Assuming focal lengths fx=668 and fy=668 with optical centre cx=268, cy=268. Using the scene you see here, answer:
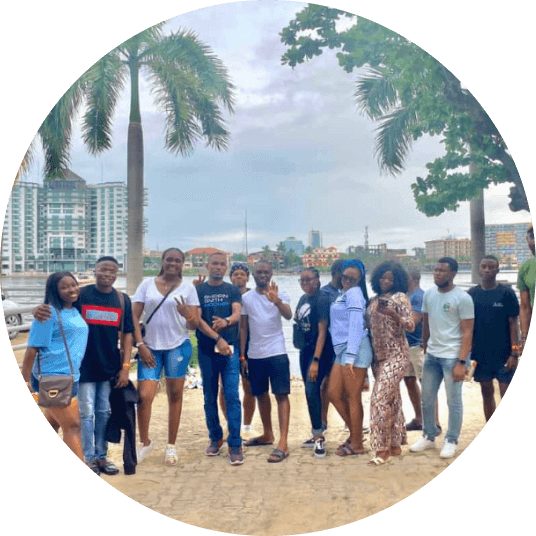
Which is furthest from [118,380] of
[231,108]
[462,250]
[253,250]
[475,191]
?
[475,191]

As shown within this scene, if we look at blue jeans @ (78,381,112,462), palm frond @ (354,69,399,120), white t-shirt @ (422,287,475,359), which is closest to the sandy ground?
blue jeans @ (78,381,112,462)

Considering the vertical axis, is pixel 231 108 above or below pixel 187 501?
above

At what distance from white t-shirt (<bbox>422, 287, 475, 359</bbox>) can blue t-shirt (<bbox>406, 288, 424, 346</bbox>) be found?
34mm

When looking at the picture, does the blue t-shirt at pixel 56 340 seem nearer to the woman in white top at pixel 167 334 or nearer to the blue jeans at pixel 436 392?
the woman in white top at pixel 167 334

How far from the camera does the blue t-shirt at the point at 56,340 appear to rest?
427 cm

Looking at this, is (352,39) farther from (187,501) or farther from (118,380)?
(187,501)

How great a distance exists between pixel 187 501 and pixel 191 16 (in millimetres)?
3171

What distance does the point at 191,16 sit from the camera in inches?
178

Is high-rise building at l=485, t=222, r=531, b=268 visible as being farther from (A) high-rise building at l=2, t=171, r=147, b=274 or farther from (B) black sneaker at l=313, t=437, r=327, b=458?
(A) high-rise building at l=2, t=171, r=147, b=274

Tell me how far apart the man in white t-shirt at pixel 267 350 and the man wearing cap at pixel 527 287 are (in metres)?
1.60

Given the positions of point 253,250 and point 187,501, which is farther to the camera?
point 253,250

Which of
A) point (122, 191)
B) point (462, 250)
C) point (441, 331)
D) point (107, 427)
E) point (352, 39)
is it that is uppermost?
point (352, 39)

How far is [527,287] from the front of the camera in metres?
4.57

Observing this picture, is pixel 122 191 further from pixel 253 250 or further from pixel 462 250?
pixel 462 250
